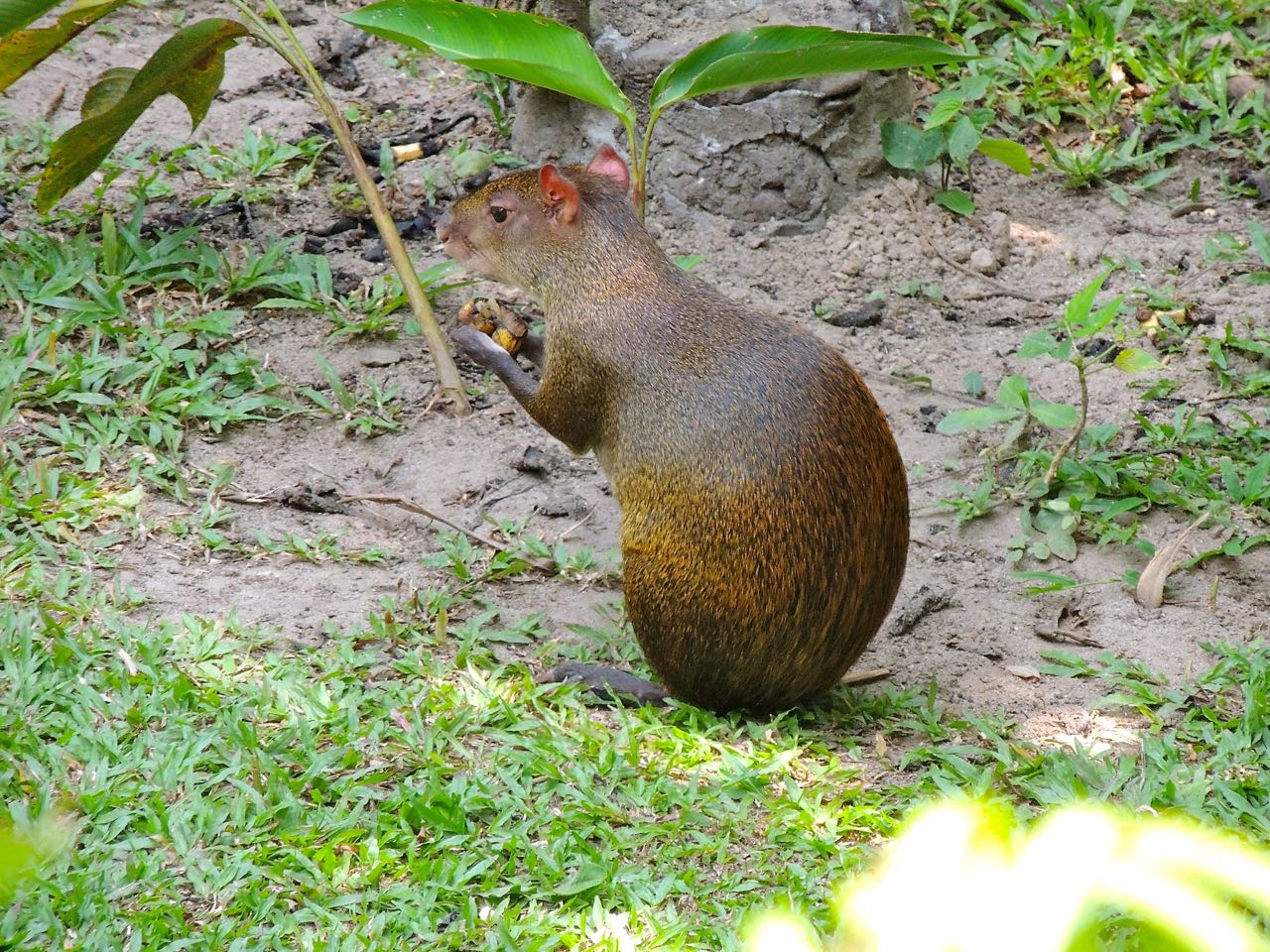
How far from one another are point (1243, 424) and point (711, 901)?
10.2ft

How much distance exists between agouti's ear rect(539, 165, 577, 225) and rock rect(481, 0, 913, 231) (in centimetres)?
173

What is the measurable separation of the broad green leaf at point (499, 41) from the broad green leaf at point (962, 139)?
2.04m

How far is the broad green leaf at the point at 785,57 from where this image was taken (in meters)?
4.01

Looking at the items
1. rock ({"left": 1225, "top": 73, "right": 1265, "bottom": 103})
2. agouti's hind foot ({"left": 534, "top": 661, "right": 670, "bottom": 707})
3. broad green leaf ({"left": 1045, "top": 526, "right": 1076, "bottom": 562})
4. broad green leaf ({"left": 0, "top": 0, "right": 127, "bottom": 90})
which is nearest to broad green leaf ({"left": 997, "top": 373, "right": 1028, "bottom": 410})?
broad green leaf ({"left": 1045, "top": 526, "right": 1076, "bottom": 562})

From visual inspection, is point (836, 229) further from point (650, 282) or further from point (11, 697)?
point (11, 697)

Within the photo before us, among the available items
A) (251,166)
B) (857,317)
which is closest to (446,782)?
(857,317)

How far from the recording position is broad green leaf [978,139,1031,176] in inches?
219

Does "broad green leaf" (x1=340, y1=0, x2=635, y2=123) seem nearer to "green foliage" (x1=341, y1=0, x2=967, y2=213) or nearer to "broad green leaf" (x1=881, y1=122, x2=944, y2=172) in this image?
"green foliage" (x1=341, y1=0, x2=967, y2=213)

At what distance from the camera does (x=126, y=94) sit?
4.51 metres

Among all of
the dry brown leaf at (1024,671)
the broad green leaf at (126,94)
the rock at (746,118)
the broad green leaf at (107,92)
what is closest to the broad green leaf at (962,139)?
the rock at (746,118)

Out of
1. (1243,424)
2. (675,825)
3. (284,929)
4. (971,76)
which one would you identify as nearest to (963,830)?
(284,929)

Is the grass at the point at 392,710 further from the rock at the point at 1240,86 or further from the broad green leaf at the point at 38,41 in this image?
the rock at the point at 1240,86

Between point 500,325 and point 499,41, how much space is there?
2.99 feet

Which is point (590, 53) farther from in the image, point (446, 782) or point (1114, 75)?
point (1114, 75)
